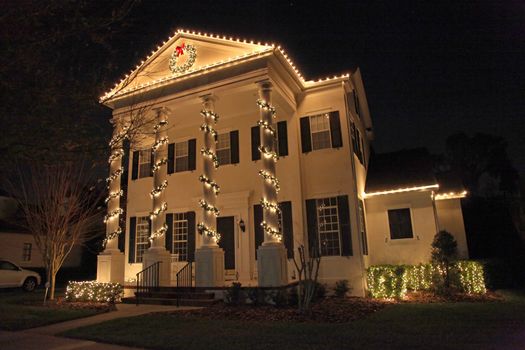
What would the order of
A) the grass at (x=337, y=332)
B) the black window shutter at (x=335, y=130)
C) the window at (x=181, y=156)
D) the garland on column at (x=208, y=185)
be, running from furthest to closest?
the window at (x=181, y=156) < the black window shutter at (x=335, y=130) < the garland on column at (x=208, y=185) < the grass at (x=337, y=332)

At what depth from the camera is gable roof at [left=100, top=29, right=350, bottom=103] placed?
11.9 m

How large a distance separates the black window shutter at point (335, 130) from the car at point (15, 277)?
15356 millimetres

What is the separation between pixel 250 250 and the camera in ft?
45.0

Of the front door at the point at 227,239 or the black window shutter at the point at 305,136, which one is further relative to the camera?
the front door at the point at 227,239

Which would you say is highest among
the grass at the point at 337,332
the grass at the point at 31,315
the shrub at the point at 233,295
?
the shrub at the point at 233,295

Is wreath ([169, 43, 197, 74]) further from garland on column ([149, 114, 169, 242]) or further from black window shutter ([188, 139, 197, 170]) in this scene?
black window shutter ([188, 139, 197, 170])

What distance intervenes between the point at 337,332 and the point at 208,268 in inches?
204

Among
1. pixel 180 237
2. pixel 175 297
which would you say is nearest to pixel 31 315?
pixel 175 297

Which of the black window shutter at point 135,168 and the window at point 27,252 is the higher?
the black window shutter at point 135,168

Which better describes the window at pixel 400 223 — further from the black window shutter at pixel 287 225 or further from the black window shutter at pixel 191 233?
the black window shutter at pixel 191 233

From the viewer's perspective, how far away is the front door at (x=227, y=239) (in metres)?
13.9

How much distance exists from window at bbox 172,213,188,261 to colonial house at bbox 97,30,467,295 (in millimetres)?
42

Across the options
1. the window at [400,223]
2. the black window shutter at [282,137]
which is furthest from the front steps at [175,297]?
the window at [400,223]

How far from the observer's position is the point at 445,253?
11.6m
